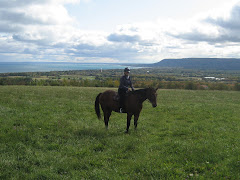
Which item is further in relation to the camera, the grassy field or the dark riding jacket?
the dark riding jacket

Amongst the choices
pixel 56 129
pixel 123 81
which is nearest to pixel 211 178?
pixel 123 81

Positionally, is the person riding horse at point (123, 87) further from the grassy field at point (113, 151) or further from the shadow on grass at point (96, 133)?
the grassy field at point (113, 151)

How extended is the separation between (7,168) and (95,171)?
11.4 ft

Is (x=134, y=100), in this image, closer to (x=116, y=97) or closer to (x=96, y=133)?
(x=116, y=97)

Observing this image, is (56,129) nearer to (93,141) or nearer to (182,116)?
(93,141)

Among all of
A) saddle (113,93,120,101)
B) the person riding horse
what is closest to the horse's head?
the person riding horse

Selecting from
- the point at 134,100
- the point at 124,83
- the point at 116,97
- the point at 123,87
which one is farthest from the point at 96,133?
the point at 124,83

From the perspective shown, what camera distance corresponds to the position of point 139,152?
9094 mm

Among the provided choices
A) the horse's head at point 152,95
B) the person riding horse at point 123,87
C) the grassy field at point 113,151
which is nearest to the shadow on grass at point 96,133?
the grassy field at point 113,151

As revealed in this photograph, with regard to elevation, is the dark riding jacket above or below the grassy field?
above

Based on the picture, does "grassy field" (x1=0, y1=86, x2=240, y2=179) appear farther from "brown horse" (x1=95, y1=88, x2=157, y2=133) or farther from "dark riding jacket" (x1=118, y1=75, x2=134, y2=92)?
"dark riding jacket" (x1=118, y1=75, x2=134, y2=92)

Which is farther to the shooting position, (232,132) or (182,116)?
(182,116)

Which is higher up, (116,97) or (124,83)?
(124,83)

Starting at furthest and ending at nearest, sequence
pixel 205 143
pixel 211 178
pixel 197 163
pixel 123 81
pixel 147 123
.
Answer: pixel 147 123 → pixel 123 81 → pixel 205 143 → pixel 197 163 → pixel 211 178
